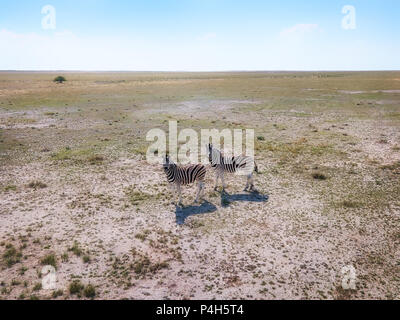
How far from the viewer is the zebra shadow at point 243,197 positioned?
50.7 feet

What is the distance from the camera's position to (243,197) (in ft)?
52.4

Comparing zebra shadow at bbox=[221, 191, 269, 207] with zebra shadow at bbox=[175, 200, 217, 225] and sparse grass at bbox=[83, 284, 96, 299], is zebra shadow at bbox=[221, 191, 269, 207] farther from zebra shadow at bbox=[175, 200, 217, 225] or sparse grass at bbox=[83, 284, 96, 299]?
sparse grass at bbox=[83, 284, 96, 299]

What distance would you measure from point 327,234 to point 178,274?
689 centimetres

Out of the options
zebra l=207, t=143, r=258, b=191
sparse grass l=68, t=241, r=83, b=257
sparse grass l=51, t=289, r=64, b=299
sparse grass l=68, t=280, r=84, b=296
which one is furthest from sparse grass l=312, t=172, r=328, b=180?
sparse grass l=51, t=289, r=64, b=299

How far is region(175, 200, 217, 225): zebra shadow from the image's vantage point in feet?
45.4

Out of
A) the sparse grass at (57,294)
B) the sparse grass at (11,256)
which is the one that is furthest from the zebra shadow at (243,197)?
the sparse grass at (11,256)

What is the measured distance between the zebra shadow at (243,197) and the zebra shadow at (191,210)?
0.77 metres

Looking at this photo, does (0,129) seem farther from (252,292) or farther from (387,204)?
(387,204)

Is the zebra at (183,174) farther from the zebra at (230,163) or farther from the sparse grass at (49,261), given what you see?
the sparse grass at (49,261)

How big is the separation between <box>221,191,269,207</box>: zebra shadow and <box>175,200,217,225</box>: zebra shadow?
0.77 m

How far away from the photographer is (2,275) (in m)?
9.81

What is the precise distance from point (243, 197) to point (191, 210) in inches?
129
